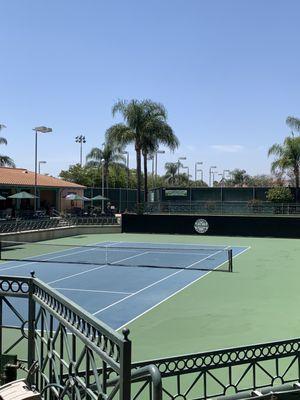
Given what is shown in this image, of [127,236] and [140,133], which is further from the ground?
[140,133]

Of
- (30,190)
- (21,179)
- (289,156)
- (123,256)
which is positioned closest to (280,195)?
(289,156)

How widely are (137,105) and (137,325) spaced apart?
34.4 m

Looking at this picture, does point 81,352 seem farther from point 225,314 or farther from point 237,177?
point 237,177

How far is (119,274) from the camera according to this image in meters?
21.2

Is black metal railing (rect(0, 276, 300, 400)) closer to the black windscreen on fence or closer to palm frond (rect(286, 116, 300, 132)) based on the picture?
the black windscreen on fence

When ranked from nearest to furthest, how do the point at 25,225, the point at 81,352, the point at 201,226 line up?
the point at 81,352 < the point at 25,225 < the point at 201,226

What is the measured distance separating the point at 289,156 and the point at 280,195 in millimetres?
3923

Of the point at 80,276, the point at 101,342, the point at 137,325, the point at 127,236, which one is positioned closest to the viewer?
the point at 101,342

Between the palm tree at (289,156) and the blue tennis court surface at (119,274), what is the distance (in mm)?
21788

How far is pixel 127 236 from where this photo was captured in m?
39.1

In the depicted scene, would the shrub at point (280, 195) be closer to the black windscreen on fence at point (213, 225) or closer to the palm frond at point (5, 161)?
the black windscreen on fence at point (213, 225)

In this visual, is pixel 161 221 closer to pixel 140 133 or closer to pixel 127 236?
pixel 127 236

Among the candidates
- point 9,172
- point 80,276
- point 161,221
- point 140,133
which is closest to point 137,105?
point 140,133

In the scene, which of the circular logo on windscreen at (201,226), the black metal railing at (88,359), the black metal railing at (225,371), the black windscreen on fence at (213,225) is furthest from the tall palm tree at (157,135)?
the black metal railing at (88,359)
